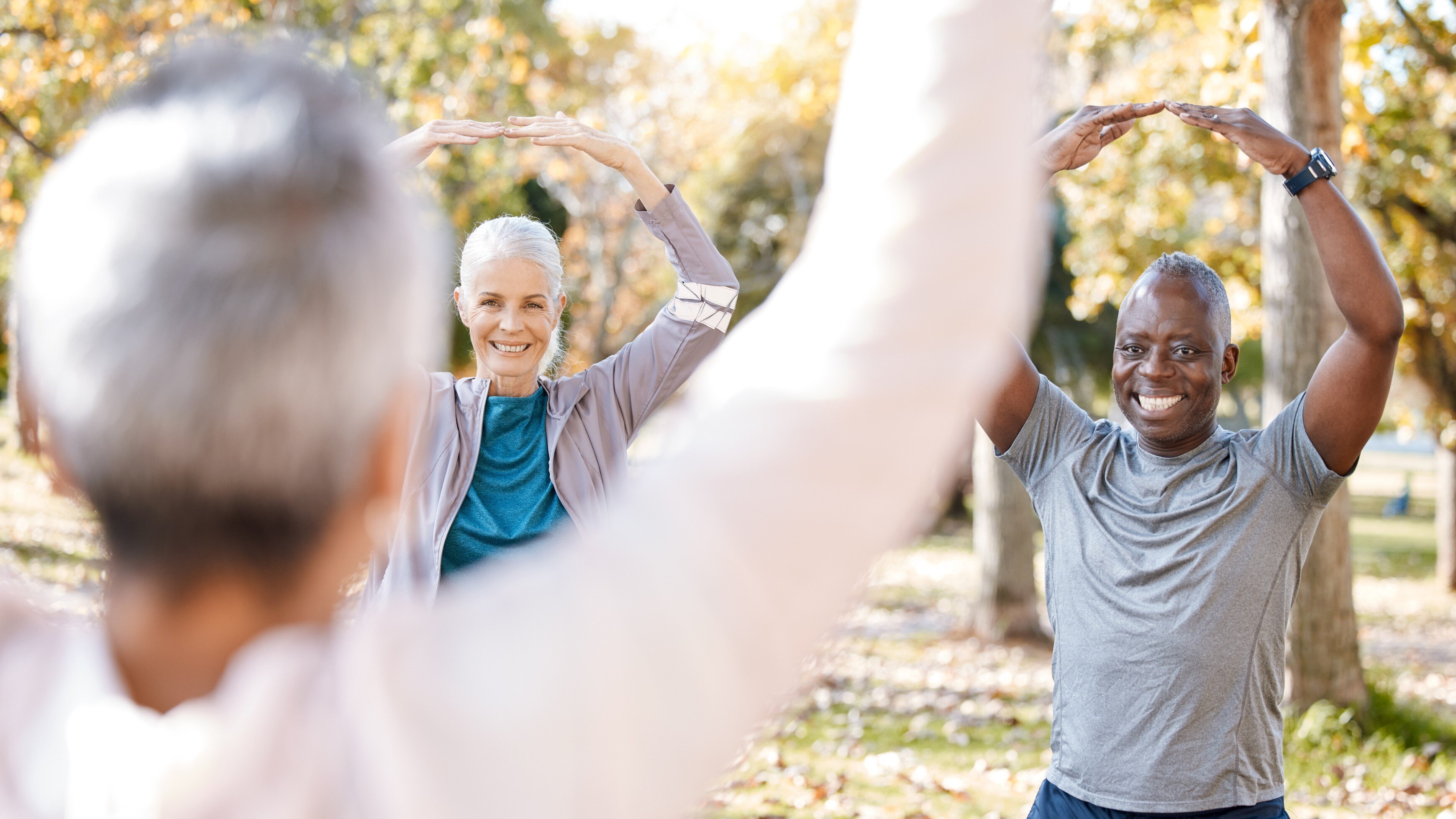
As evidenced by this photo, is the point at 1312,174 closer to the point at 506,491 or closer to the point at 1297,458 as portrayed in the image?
the point at 1297,458

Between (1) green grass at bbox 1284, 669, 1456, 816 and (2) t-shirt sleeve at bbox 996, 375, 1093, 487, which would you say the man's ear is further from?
(1) green grass at bbox 1284, 669, 1456, 816

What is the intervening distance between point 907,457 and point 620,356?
2.57 metres

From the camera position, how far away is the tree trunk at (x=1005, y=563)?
9.33 meters

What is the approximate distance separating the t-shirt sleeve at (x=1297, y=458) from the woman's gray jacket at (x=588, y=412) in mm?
1415

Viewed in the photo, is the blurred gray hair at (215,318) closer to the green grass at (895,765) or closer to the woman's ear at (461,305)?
the woman's ear at (461,305)

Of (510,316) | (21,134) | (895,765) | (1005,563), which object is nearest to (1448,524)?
(1005,563)

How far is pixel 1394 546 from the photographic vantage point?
19.1m

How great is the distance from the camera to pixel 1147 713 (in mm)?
2568

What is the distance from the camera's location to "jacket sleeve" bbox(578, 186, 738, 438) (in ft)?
10.5

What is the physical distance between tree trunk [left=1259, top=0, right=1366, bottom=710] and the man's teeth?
149 inches

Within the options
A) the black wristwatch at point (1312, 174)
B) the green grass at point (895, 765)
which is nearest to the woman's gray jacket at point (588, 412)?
the black wristwatch at point (1312, 174)

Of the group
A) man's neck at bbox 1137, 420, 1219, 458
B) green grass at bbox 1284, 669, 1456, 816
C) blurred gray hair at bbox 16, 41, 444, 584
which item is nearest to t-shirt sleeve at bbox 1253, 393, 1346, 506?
man's neck at bbox 1137, 420, 1219, 458

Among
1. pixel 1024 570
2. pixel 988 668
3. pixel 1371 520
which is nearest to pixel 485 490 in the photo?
pixel 988 668

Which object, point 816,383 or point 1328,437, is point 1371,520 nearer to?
point 1328,437
